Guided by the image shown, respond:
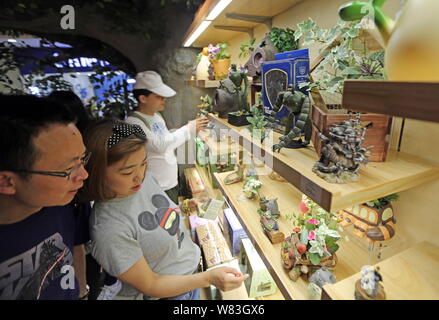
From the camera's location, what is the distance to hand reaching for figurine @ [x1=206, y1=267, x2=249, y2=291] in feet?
2.62

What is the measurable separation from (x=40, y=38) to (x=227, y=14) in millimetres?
800

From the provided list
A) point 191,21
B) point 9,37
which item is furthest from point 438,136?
point 9,37

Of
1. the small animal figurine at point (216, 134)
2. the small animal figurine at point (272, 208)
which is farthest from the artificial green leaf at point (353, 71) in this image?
the small animal figurine at point (216, 134)

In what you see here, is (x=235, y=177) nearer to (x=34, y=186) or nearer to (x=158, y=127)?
(x=158, y=127)

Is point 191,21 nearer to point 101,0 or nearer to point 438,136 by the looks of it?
point 101,0

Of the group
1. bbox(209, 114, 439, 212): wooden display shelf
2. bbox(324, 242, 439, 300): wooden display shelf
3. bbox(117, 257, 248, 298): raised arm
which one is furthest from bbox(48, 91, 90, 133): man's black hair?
bbox(324, 242, 439, 300): wooden display shelf

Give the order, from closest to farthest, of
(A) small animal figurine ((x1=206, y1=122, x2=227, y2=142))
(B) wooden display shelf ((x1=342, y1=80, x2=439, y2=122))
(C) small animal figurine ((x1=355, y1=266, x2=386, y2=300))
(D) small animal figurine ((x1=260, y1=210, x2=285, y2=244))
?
(B) wooden display shelf ((x1=342, y1=80, x2=439, y2=122)) → (C) small animal figurine ((x1=355, y1=266, x2=386, y2=300)) → (D) small animal figurine ((x1=260, y1=210, x2=285, y2=244)) → (A) small animal figurine ((x1=206, y1=122, x2=227, y2=142))

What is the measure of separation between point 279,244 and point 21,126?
81cm

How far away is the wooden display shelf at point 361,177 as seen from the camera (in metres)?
0.42

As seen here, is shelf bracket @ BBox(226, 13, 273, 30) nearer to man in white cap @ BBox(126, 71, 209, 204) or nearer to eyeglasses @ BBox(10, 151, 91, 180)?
man in white cap @ BBox(126, 71, 209, 204)

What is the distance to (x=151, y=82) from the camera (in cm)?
98

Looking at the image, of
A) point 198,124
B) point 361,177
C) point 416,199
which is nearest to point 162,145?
point 198,124

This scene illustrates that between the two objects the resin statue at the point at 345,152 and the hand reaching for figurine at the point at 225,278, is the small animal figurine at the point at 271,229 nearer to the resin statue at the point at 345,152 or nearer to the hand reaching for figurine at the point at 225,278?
the hand reaching for figurine at the point at 225,278

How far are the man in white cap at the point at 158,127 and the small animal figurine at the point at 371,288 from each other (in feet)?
2.88
